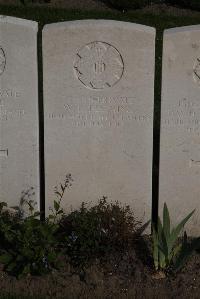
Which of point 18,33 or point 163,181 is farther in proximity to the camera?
point 163,181

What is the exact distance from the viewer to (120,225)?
17.1 feet

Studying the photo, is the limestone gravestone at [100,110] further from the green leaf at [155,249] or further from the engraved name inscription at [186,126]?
the green leaf at [155,249]

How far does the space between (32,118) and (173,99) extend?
1.26m

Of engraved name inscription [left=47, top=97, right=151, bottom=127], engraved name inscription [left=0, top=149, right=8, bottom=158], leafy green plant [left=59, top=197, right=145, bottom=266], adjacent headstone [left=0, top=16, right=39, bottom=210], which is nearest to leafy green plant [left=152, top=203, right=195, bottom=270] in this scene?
leafy green plant [left=59, top=197, right=145, bottom=266]

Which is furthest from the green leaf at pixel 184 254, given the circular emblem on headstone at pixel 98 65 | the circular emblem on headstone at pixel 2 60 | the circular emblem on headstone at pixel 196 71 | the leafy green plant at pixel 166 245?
the circular emblem on headstone at pixel 2 60

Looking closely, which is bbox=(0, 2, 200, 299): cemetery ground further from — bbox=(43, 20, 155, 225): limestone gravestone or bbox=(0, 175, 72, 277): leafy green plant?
bbox=(43, 20, 155, 225): limestone gravestone

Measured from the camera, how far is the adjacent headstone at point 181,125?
201 inches

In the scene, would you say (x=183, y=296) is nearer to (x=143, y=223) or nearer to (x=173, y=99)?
(x=143, y=223)

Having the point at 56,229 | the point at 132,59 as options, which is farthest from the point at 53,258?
the point at 132,59

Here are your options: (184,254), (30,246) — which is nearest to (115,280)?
(184,254)

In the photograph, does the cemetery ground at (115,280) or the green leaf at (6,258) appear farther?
the green leaf at (6,258)

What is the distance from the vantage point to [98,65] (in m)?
5.19

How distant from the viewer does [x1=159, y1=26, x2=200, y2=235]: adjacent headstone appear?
511 centimetres

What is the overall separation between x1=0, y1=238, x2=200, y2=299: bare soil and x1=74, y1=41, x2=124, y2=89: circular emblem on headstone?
1.52 metres
